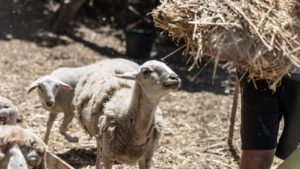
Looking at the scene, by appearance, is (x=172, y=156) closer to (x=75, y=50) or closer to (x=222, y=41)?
(x=222, y=41)

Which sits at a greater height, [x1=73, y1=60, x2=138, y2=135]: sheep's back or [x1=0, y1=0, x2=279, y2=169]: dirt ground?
[x1=73, y1=60, x2=138, y2=135]: sheep's back

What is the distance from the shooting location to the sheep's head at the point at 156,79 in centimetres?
433

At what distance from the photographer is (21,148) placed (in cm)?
309

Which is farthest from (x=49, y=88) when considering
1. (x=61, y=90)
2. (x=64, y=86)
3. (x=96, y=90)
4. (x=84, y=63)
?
(x=84, y=63)

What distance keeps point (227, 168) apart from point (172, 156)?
535 millimetres

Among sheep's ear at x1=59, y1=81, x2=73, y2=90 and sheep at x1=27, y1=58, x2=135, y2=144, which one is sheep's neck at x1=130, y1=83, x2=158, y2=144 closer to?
sheep at x1=27, y1=58, x2=135, y2=144

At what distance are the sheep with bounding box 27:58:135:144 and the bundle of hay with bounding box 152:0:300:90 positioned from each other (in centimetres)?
216

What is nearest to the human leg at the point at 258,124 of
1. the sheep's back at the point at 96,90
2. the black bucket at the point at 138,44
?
the sheep's back at the point at 96,90

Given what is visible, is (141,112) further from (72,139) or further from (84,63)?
(84,63)

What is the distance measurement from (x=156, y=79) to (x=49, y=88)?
1.77 meters

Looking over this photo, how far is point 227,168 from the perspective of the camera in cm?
593

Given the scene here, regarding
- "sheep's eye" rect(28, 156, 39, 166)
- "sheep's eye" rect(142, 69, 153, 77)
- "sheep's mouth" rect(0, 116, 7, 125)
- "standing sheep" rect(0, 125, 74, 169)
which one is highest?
"sheep's eye" rect(142, 69, 153, 77)

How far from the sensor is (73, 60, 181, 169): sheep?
174 inches

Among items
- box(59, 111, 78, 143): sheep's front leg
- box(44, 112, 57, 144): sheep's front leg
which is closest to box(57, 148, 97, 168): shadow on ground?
box(59, 111, 78, 143): sheep's front leg
